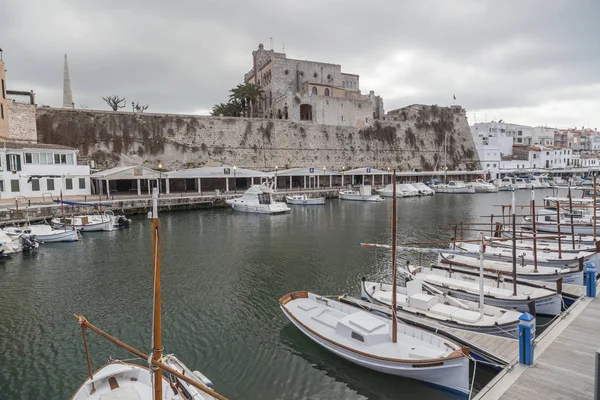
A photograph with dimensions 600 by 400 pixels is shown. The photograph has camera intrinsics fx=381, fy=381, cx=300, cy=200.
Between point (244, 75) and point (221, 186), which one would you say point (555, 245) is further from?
point (244, 75)

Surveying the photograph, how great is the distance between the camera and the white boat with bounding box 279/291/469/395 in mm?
8797

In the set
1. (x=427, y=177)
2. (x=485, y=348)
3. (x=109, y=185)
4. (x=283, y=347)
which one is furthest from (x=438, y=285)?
(x=427, y=177)

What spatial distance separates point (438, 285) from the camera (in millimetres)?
13961

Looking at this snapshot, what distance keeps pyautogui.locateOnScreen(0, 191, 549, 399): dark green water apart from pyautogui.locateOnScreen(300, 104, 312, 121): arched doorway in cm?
4086

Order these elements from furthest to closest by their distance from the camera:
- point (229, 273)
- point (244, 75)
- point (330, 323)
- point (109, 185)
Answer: point (244, 75) → point (109, 185) → point (229, 273) → point (330, 323)

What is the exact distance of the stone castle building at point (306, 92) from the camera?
213ft

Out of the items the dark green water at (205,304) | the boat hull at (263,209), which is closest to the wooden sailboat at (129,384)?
the dark green water at (205,304)

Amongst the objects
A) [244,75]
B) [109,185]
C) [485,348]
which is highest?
[244,75]

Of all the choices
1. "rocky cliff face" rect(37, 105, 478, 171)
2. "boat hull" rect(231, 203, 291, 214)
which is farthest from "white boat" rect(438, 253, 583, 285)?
"rocky cliff face" rect(37, 105, 478, 171)

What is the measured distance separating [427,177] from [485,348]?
67774 millimetres

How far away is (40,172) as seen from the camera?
38094mm

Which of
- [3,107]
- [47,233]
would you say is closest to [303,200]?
[47,233]

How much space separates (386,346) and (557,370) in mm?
3627

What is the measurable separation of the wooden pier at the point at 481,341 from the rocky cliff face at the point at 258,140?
45679 millimetres
